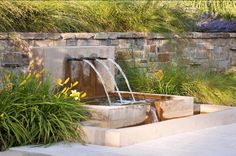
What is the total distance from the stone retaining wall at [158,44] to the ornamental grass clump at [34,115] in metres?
1.70

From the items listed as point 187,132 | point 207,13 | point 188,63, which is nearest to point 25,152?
point 187,132

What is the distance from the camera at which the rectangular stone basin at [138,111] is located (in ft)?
28.1

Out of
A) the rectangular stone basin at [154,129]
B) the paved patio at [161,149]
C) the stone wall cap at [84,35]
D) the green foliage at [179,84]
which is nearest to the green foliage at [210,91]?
the green foliage at [179,84]

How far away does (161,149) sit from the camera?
307 inches

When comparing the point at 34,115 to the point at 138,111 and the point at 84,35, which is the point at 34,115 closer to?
the point at 138,111

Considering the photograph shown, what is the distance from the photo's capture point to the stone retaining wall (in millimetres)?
10789

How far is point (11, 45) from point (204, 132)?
3.10 metres

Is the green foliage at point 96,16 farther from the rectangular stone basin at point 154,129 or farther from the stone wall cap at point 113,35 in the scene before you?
the rectangular stone basin at point 154,129

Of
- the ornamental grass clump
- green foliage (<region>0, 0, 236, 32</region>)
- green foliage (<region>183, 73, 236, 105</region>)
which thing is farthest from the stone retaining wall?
the ornamental grass clump

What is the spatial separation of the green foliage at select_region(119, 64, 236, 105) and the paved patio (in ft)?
8.97

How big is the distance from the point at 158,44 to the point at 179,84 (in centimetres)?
168

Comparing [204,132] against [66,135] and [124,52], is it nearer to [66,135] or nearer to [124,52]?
[66,135]

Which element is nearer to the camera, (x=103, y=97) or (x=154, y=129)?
(x=154, y=129)

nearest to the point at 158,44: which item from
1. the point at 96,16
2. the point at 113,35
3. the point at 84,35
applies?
the point at 113,35
